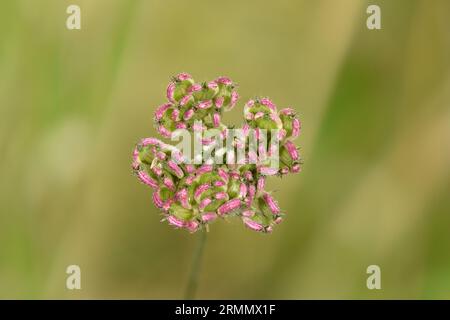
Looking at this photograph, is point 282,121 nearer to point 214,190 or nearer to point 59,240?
point 214,190

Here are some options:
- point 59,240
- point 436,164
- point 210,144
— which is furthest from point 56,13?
point 436,164

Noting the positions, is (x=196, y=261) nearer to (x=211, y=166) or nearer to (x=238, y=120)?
(x=211, y=166)

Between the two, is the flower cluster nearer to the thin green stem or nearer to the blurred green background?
the thin green stem

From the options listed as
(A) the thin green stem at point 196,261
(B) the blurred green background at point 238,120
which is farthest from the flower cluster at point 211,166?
(B) the blurred green background at point 238,120

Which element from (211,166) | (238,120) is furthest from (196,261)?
(238,120)

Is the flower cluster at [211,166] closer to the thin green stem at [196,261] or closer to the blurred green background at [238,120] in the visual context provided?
the thin green stem at [196,261]

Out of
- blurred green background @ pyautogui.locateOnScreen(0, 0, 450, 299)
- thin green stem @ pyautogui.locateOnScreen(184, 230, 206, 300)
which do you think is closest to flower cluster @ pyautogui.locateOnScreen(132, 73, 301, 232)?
thin green stem @ pyautogui.locateOnScreen(184, 230, 206, 300)
